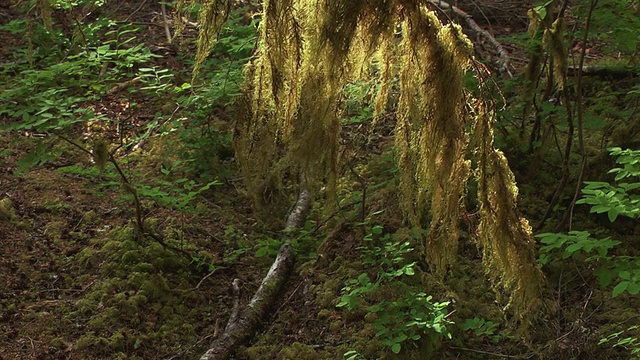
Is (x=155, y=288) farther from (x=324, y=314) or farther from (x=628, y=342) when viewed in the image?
(x=628, y=342)

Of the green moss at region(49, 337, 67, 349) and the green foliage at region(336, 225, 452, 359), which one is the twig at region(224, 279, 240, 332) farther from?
the green moss at region(49, 337, 67, 349)

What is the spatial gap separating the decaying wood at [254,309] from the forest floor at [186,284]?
88 mm

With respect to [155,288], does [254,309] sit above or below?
below

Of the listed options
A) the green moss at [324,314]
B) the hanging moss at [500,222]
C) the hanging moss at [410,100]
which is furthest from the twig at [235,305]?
the hanging moss at [500,222]

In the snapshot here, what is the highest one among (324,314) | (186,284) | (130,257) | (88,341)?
(130,257)

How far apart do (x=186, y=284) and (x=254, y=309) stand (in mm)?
802

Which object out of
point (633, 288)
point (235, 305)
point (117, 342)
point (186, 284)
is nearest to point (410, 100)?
point (633, 288)

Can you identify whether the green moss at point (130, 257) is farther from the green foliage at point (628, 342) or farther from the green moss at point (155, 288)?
the green foliage at point (628, 342)

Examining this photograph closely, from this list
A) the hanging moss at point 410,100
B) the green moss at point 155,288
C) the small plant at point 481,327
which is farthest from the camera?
the green moss at point 155,288

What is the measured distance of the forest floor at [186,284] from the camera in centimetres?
443

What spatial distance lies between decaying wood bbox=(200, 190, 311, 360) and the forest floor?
0.09 meters

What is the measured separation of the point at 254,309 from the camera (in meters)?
5.02

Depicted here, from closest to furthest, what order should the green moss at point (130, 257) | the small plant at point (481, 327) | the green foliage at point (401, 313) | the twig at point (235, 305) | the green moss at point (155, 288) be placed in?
1. the green foliage at point (401, 313)
2. the small plant at point (481, 327)
3. the twig at point (235, 305)
4. the green moss at point (155, 288)
5. the green moss at point (130, 257)

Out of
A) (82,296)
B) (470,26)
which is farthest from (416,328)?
(470,26)
